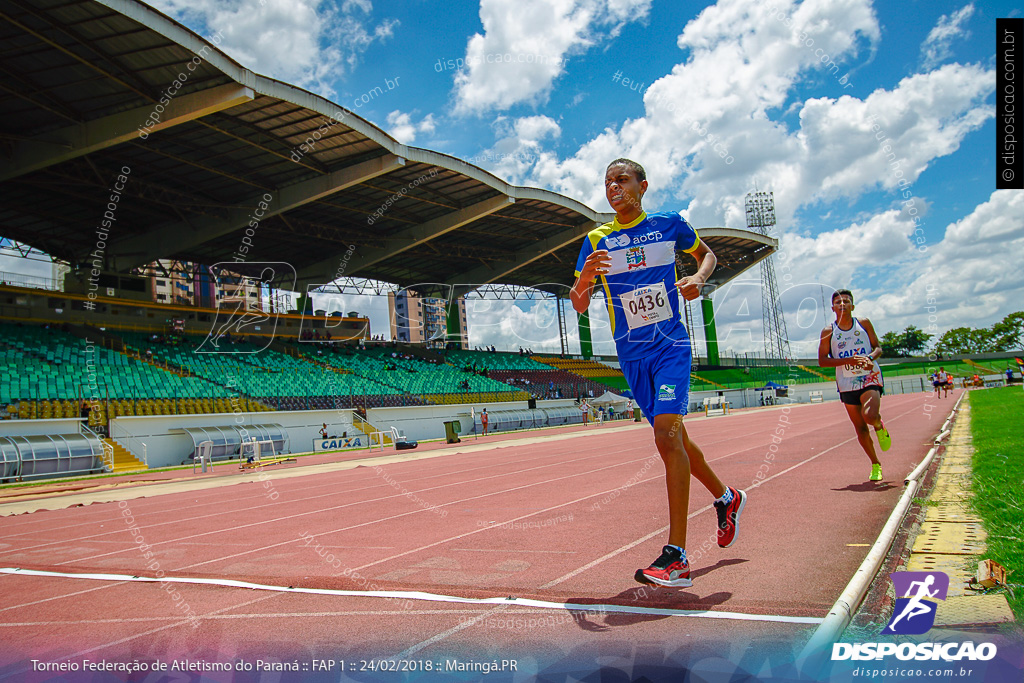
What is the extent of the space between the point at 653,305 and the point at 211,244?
38525 mm

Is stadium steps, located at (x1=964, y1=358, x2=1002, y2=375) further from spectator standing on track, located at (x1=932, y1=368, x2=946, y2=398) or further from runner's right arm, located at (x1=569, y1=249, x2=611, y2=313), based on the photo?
runner's right arm, located at (x1=569, y1=249, x2=611, y2=313)

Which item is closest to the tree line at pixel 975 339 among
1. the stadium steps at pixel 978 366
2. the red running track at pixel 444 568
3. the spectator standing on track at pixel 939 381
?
the stadium steps at pixel 978 366

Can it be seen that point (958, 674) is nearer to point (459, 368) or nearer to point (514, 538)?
point (514, 538)

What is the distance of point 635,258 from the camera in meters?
3.88

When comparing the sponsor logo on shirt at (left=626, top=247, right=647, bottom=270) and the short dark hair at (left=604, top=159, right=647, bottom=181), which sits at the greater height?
the short dark hair at (left=604, top=159, right=647, bottom=181)

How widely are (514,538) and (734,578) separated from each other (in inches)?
80.9

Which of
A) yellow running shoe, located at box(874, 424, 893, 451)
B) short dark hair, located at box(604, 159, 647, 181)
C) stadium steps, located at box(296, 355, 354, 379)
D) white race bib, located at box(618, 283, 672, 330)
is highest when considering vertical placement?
stadium steps, located at box(296, 355, 354, 379)

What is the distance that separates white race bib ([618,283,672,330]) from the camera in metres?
3.79

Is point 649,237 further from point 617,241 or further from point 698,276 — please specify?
point 698,276

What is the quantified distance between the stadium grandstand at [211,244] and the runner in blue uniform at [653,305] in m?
12.6

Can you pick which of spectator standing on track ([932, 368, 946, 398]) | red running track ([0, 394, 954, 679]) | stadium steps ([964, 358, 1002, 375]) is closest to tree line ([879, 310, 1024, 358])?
stadium steps ([964, 358, 1002, 375])

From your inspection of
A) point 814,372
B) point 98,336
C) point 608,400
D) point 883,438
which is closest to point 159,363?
point 98,336

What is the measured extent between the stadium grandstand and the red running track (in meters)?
10.7

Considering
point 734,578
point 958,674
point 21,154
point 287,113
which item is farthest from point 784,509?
point 21,154
